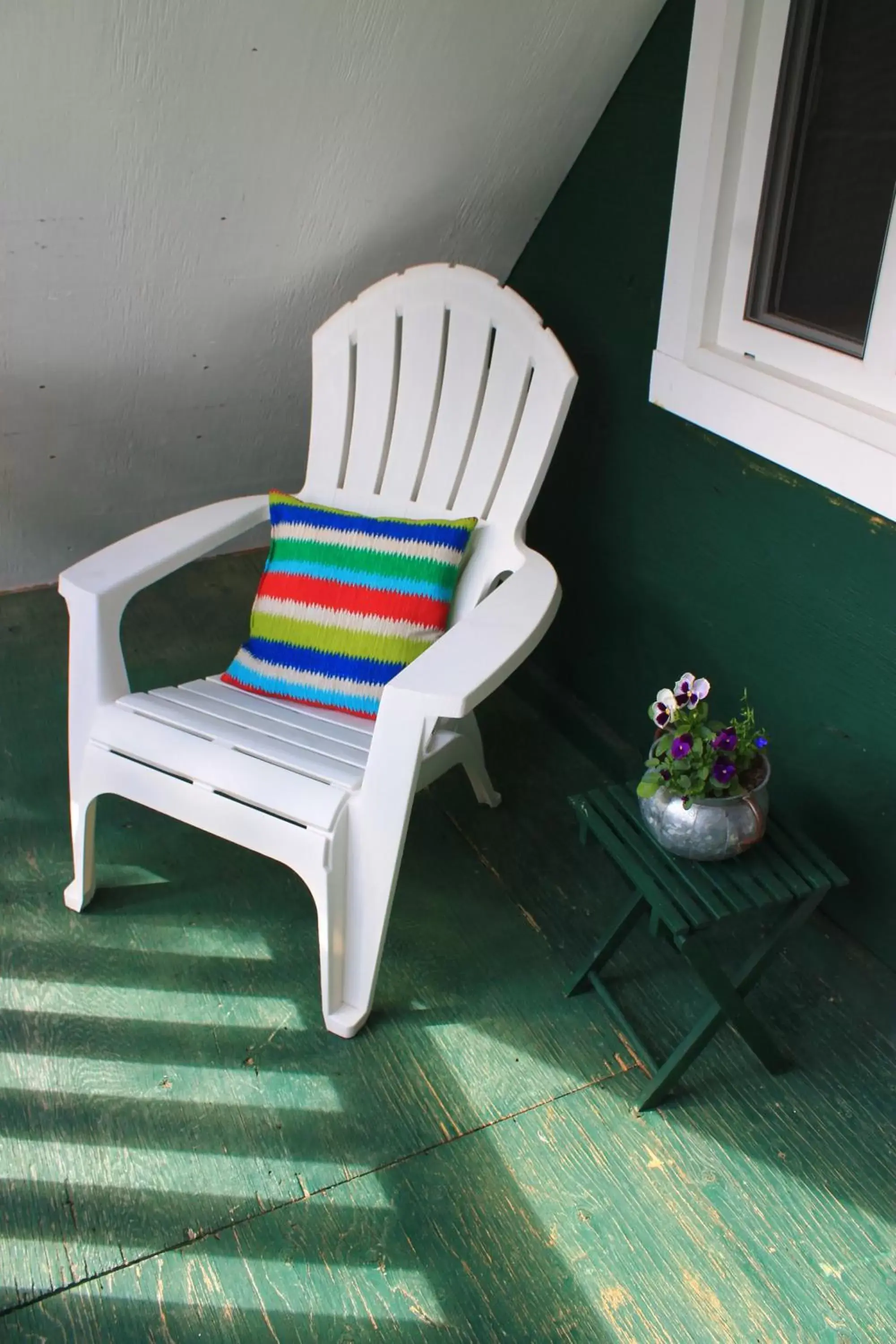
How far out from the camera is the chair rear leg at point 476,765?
7.22ft

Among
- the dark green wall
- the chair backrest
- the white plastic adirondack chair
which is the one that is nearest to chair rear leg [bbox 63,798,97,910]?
the white plastic adirondack chair

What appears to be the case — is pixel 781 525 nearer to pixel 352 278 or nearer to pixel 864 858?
pixel 864 858

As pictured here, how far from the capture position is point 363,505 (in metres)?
2.36

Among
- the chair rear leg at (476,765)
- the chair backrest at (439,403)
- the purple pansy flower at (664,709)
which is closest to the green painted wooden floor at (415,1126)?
the chair rear leg at (476,765)

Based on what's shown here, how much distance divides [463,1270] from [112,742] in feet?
3.26

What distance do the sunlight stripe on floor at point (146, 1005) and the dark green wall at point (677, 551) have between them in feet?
3.32

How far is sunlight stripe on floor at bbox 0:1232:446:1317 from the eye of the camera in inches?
58.5

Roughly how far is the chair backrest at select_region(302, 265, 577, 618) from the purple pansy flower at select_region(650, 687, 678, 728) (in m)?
0.56

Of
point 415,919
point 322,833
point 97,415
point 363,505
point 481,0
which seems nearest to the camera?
point 322,833

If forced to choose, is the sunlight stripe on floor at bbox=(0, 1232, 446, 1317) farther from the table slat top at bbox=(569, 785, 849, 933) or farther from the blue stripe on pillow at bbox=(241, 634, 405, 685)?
the blue stripe on pillow at bbox=(241, 634, 405, 685)

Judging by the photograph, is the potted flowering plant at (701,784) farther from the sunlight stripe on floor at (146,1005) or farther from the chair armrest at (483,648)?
the sunlight stripe on floor at (146,1005)

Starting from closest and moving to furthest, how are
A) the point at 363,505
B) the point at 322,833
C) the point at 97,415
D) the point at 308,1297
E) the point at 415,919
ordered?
the point at 308,1297 → the point at 322,833 → the point at 415,919 → the point at 363,505 → the point at 97,415

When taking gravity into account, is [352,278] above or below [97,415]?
above

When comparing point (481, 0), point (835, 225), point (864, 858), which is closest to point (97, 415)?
point (481, 0)
